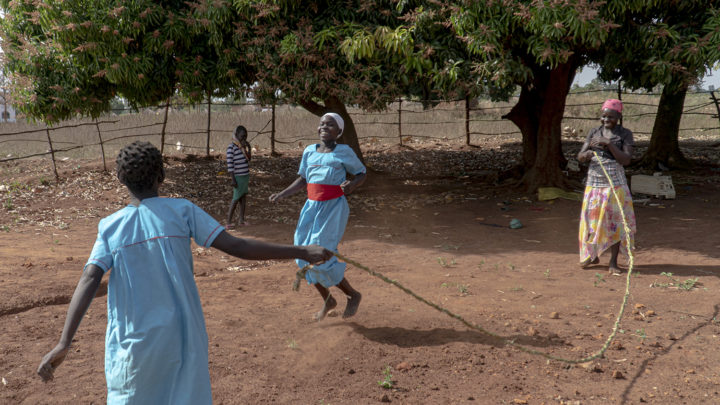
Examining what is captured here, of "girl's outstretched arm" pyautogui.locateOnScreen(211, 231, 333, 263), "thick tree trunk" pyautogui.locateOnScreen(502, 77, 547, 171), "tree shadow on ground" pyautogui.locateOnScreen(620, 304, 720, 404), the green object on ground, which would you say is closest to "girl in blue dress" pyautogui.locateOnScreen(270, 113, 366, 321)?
"girl's outstretched arm" pyautogui.locateOnScreen(211, 231, 333, 263)

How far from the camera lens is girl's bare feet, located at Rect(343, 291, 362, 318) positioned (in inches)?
177

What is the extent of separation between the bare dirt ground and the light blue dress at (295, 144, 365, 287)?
0.46m

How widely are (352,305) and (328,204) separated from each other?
839 mm

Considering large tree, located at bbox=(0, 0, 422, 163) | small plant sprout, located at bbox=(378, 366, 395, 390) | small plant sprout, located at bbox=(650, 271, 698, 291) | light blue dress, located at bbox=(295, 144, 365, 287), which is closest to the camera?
small plant sprout, located at bbox=(378, 366, 395, 390)

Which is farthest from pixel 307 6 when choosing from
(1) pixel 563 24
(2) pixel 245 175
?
(1) pixel 563 24

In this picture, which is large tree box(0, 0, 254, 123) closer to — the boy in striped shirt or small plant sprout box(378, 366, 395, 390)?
the boy in striped shirt

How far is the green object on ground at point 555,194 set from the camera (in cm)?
977

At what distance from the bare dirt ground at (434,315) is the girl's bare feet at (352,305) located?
0.06 m

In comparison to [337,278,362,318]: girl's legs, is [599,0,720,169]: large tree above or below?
above

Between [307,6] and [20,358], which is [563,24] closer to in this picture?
[307,6]

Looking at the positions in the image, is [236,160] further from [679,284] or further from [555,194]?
[679,284]

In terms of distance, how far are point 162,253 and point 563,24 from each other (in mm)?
6041

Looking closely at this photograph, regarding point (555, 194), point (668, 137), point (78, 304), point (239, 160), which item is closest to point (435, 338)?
point (78, 304)

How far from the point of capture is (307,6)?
862 centimetres
